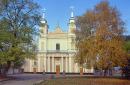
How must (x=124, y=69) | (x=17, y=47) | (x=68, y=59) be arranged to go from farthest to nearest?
(x=68, y=59) < (x=124, y=69) < (x=17, y=47)

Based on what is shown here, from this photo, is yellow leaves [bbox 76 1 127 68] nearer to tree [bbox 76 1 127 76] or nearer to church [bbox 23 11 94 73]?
tree [bbox 76 1 127 76]

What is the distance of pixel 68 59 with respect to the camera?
11912cm

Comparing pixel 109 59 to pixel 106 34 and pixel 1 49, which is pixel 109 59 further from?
pixel 1 49

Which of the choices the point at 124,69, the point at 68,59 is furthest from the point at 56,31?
the point at 124,69

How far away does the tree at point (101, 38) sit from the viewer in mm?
57625

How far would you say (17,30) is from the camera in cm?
5734

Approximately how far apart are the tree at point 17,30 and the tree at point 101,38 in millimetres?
7590

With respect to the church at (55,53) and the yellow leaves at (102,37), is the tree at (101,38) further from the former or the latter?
the church at (55,53)

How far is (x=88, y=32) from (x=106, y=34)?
3.18 metres

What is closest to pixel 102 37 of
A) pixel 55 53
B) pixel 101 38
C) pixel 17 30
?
pixel 101 38

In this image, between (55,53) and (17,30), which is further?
(55,53)

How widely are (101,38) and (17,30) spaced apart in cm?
1280

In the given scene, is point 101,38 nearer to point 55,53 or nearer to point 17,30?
point 17,30

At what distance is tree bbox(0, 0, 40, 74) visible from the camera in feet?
181
